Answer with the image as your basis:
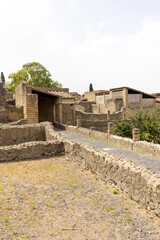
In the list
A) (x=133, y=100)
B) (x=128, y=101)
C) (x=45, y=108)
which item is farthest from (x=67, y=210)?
(x=133, y=100)

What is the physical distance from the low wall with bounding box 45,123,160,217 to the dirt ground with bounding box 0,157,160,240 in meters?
0.22

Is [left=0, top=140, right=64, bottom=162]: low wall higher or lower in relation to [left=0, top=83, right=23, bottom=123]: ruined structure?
lower

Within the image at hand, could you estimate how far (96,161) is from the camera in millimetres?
7336

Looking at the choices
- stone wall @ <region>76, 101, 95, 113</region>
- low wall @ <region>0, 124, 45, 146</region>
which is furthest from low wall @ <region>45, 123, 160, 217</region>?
stone wall @ <region>76, 101, 95, 113</region>

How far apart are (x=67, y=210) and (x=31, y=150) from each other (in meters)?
5.37

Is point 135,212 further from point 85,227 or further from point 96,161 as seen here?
point 96,161

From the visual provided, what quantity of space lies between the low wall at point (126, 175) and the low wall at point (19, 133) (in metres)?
6.83

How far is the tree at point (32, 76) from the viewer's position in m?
39.7

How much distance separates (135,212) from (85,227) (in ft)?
4.45

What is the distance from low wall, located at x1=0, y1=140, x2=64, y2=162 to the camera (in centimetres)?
950

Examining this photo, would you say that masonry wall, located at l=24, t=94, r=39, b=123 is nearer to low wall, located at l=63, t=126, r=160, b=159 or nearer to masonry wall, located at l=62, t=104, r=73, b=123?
low wall, located at l=63, t=126, r=160, b=159

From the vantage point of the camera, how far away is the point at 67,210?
4.97 metres

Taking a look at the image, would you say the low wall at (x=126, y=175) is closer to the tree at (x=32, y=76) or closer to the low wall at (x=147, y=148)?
the low wall at (x=147, y=148)

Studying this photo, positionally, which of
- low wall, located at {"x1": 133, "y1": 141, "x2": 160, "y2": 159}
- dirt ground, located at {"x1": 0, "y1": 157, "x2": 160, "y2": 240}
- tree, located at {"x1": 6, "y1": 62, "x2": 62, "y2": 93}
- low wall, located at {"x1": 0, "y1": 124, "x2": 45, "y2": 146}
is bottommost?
dirt ground, located at {"x1": 0, "y1": 157, "x2": 160, "y2": 240}
